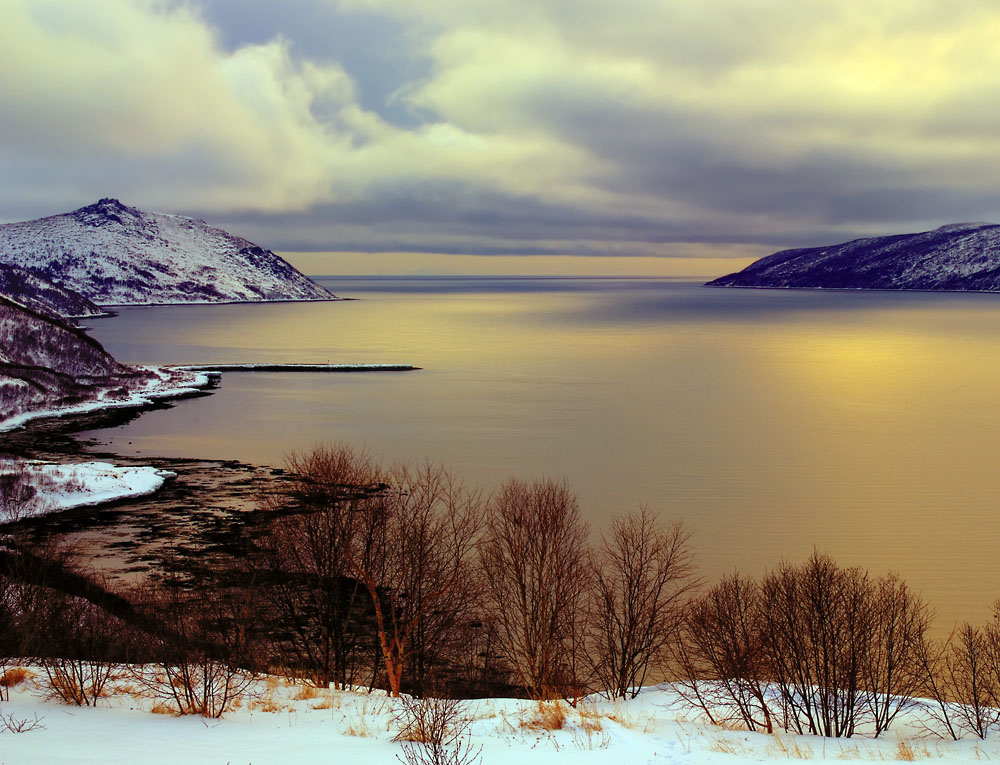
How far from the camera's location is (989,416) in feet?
243

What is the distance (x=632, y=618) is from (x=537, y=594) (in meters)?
4.58

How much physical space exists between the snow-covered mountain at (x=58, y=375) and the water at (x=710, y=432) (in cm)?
746

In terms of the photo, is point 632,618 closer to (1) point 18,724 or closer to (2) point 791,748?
(2) point 791,748

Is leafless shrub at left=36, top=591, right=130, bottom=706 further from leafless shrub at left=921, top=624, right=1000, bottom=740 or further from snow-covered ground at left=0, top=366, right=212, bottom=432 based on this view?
snow-covered ground at left=0, top=366, right=212, bottom=432

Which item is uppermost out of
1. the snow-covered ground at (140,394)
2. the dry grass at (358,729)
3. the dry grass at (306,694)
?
the snow-covered ground at (140,394)

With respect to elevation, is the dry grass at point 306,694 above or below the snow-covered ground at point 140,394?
below

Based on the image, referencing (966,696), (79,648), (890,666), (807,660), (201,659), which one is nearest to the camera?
(201,659)

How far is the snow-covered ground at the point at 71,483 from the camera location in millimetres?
42031

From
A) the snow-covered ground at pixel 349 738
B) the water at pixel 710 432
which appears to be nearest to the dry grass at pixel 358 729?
the snow-covered ground at pixel 349 738

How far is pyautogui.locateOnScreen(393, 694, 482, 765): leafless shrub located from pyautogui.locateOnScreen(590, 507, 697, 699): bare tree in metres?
10.0

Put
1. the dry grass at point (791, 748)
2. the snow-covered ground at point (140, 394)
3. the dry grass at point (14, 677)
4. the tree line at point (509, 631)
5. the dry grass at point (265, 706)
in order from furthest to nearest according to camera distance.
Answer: the snow-covered ground at point (140, 394)
the tree line at point (509, 631)
the dry grass at point (14, 677)
the dry grass at point (265, 706)
the dry grass at point (791, 748)

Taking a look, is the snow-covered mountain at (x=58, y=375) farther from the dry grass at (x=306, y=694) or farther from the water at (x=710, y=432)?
the dry grass at (x=306, y=694)

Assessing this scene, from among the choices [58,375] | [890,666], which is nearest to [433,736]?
[890,666]

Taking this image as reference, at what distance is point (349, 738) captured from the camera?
49.8 feet
